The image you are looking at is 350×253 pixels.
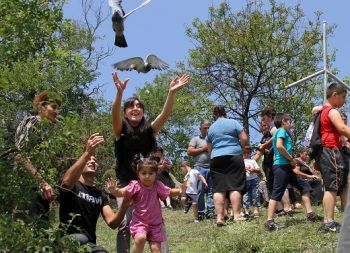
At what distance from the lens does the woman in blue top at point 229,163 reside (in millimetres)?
9547

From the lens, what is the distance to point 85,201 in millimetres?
6246

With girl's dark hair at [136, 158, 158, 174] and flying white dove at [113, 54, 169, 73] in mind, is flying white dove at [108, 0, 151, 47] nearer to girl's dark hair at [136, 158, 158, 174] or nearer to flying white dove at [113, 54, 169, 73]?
flying white dove at [113, 54, 169, 73]

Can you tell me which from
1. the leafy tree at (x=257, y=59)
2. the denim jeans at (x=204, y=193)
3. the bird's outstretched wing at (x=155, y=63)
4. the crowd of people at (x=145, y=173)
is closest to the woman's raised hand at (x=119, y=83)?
the crowd of people at (x=145, y=173)

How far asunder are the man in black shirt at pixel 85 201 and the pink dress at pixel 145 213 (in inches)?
5.0

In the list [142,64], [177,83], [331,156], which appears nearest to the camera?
[177,83]

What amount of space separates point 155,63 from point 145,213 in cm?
350

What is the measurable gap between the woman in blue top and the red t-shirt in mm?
1654

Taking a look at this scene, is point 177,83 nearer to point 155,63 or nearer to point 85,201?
point 85,201

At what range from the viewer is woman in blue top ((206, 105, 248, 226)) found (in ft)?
31.3

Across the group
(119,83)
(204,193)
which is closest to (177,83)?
(119,83)

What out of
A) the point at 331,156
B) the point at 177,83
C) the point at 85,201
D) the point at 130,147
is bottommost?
the point at 85,201

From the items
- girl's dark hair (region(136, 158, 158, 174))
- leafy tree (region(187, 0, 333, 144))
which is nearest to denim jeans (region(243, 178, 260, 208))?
girl's dark hair (region(136, 158, 158, 174))

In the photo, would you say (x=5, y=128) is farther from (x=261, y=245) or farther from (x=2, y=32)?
(x=261, y=245)

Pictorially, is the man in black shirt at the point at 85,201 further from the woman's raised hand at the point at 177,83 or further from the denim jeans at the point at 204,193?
the denim jeans at the point at 204,193
